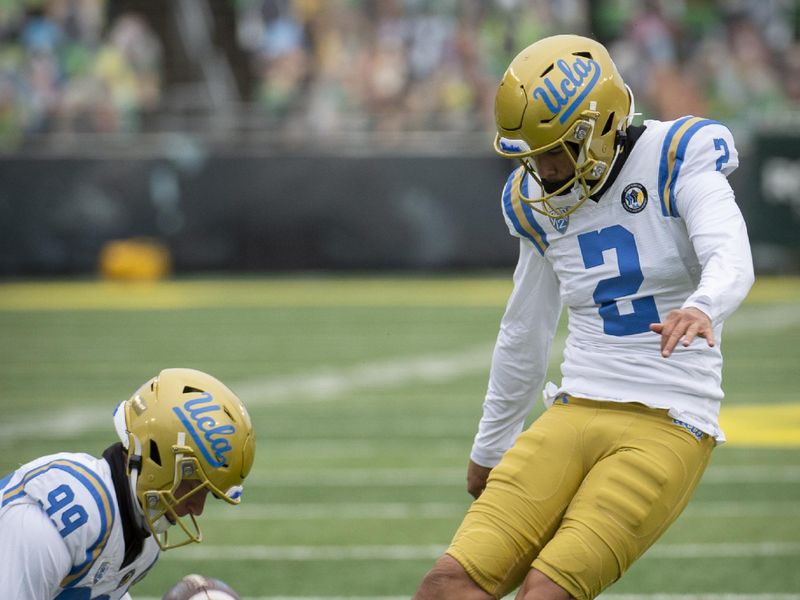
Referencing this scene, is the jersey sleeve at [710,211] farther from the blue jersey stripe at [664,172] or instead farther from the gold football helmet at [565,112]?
the gold football helmet at [565,112]

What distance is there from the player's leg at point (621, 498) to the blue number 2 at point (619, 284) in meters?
0.23

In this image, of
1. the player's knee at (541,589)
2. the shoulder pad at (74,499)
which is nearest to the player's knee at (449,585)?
the player's knee at (541,589)

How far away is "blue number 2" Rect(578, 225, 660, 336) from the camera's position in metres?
3.84

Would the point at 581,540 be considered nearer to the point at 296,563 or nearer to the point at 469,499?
the point at 296,563

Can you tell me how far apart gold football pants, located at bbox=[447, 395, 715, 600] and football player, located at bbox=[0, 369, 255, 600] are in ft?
2.17

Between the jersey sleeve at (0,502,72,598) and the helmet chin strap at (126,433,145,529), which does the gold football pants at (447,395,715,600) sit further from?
the jersey sleeve at (0,502,72,598)

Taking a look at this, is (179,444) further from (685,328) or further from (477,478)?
(685,328)

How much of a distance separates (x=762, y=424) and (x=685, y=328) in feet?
19.9

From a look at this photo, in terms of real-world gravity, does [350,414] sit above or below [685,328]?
below

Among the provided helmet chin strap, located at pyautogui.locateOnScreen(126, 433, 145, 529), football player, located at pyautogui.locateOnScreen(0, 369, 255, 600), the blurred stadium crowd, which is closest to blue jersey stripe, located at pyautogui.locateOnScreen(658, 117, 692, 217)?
football player, located at pyautogui.locateOnScreen(0, 369, 255, 600)

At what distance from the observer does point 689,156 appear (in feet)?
12.4

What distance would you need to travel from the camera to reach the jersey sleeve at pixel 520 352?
13.8 ft

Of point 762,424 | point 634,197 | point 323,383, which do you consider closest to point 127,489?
point 634,197

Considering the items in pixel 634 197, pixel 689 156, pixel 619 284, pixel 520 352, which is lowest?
pixel 520 352
